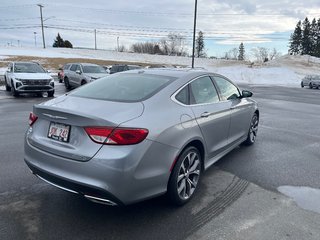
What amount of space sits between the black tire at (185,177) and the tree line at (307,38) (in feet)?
323

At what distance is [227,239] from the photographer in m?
2.99

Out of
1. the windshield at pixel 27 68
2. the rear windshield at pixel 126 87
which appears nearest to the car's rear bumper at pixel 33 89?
the windshield at pixel 27 68

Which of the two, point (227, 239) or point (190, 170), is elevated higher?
point (190, 170)

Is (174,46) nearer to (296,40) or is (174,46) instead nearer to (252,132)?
(296,40)

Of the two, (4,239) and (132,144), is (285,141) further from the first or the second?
(4,239)

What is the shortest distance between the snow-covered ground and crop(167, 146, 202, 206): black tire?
37037mm

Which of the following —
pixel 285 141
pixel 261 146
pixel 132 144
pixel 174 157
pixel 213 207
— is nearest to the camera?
pixel 132 144

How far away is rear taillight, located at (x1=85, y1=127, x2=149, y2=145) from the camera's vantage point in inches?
111

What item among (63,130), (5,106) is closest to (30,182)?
(63,130)

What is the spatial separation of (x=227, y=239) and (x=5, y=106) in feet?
35.2

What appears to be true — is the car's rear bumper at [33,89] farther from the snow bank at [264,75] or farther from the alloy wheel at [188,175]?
the snow bank at [264,75]

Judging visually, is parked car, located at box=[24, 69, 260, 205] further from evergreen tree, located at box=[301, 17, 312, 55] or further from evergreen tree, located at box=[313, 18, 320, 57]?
A: evergreen tree, located at box=[301, 17, 312, 55]

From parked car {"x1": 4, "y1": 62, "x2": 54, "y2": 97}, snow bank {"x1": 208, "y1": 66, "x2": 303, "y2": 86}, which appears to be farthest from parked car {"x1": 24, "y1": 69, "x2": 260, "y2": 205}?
snow bank {"x1": 208, "y1": 66, "x2": 303, "y2": 86}

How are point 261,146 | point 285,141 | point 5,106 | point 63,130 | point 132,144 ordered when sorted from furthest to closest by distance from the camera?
point 5,106
point 285,141
point 261,146
point 63,130
point 132,144
